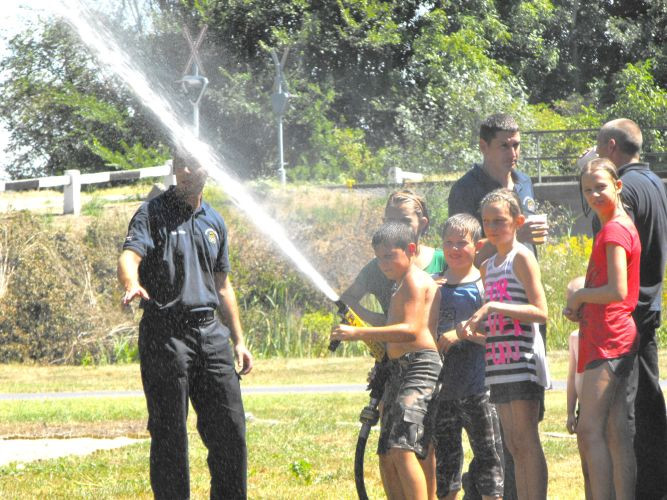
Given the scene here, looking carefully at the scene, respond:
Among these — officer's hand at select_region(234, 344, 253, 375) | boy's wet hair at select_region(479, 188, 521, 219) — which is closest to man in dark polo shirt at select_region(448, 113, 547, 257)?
boy's wet hair at select_region(479, 188, 521, 219)

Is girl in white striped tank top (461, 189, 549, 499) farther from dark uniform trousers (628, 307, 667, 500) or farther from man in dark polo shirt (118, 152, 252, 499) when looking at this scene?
man in dark polo shirt (118, 152, 252, 499)

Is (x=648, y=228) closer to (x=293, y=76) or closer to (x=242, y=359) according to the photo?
(x=242, y=359)

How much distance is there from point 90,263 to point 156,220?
14.9m

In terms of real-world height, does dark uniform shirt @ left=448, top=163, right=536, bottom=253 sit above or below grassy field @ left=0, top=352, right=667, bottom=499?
above

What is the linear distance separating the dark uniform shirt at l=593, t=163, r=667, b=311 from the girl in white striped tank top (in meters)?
0.50

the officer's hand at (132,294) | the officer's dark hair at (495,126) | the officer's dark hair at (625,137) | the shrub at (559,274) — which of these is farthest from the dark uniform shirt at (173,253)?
the shrub at (559,274)

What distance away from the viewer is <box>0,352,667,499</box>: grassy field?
23.8 ft

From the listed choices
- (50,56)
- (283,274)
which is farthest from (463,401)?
(50,56)

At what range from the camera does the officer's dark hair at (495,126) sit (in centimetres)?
590

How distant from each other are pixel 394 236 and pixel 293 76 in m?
33.5

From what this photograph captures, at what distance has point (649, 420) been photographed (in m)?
5.44

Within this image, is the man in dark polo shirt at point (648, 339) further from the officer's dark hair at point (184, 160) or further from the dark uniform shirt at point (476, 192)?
the officer's dark hair at point (184, 160)

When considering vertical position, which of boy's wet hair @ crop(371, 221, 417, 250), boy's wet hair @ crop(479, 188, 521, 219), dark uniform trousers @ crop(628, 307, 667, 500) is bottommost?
dark uniform trousers @ crop(628, 307, 667, 500)

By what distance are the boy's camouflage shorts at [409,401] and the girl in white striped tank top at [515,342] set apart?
0.27 meters
